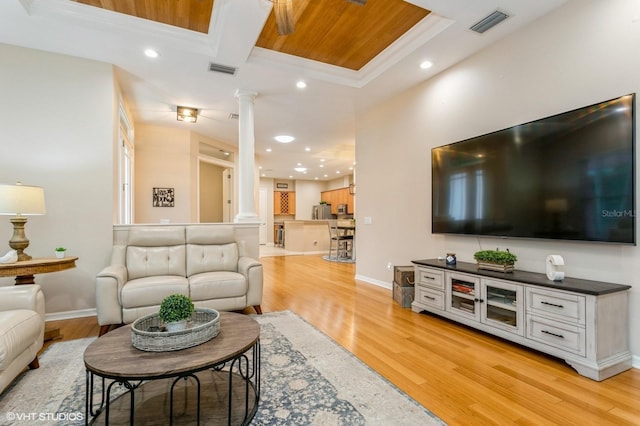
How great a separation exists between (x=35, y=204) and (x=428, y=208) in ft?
13.9

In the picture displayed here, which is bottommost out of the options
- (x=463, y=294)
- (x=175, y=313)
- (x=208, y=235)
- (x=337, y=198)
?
(x=463, y=294)

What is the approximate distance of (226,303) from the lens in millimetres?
3277

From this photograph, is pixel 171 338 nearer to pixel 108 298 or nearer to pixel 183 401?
pixel 183 401

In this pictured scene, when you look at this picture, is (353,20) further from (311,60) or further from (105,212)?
(105,212)

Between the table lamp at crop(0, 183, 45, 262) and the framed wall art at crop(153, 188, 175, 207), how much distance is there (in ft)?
11.0

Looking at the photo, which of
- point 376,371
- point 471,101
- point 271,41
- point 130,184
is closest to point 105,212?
point 130,184

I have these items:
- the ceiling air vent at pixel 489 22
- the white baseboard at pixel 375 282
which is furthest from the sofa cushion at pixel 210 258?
the ceiling air vent at pixel 489 22

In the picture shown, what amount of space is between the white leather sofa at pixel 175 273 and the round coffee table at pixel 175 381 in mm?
917

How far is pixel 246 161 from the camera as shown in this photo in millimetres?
4398

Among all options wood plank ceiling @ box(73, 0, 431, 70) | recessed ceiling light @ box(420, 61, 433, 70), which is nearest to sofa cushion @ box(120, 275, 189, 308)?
wood plank ceiling @ box(73, 0, 431, 70)

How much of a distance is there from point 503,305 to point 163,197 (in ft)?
20.1

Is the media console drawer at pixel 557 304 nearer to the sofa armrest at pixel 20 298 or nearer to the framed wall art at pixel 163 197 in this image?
the sofa armrest at pixel 20 298

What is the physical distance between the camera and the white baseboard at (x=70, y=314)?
3.38 meters

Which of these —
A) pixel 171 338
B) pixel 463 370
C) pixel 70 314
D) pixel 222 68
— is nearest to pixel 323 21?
pixel 222 68
